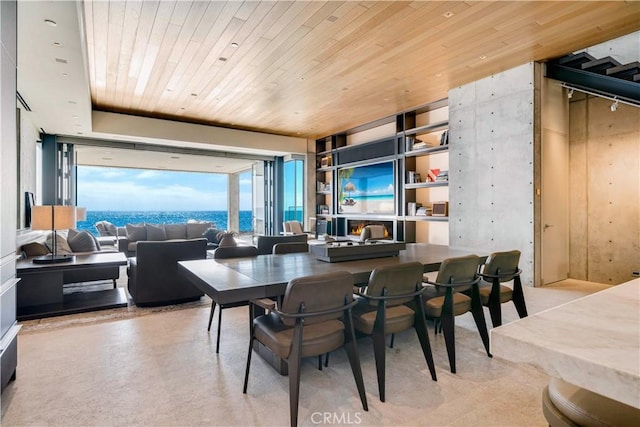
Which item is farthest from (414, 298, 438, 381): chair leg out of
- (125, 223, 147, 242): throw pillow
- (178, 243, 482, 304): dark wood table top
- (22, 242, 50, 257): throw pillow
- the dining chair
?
(125, 223, 147, 242): throw pillow

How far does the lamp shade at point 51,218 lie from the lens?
3.82 metres

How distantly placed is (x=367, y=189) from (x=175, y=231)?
4.70m

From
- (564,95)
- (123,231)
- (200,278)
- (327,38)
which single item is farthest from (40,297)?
(564,95)

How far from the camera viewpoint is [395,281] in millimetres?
2094

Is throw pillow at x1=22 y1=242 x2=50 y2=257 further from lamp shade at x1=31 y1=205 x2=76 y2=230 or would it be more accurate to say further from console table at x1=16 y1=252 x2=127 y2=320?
lamp shade at x1=31 y1=205 x2=76 y2=230

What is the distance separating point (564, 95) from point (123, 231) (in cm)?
975

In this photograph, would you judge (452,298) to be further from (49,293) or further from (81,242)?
(81,242)

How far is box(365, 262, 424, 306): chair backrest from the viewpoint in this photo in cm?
203

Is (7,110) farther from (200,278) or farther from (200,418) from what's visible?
(200,418)

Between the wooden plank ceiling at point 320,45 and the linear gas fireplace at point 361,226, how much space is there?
266 cm

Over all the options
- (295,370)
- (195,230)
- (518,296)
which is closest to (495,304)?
(518,296)

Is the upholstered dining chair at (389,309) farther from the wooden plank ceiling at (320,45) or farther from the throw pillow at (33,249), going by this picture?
the throw pillow at (33,249)

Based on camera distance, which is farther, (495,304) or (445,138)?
(445,138)

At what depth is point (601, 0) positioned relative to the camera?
10.6ft
